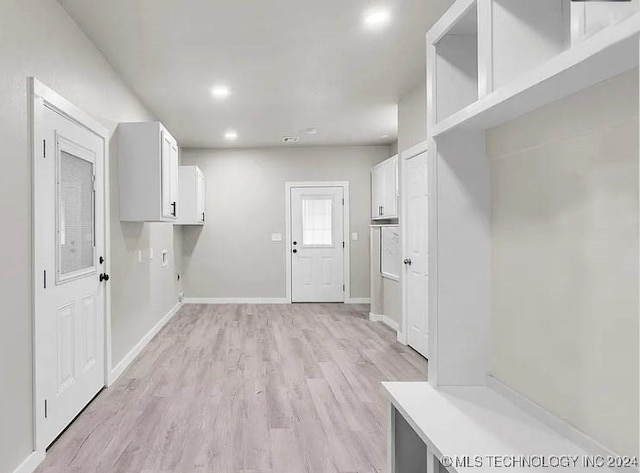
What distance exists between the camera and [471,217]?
1.65 m

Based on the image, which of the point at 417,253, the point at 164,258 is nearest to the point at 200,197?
the point at 164,258

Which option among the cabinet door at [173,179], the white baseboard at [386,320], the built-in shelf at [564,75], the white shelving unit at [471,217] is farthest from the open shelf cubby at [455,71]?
the white baseboard at [386,320]

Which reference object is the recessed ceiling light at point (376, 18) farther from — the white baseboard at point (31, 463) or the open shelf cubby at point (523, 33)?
the white baseboard at point (31, 463)

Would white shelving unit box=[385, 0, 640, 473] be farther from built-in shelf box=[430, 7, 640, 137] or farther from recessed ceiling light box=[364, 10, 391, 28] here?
recessed ceiling light box=[364, 10, 391, 28]

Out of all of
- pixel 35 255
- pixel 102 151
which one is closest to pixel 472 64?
pixel 35 255

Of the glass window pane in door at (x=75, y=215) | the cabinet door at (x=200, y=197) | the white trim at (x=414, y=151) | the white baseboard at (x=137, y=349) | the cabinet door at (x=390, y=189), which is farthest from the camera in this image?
the cabinet door at (x=200, y=197)

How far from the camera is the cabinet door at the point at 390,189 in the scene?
234 inches

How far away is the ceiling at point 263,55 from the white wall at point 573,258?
1.92 m

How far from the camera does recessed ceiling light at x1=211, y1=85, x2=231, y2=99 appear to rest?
4.39 metres

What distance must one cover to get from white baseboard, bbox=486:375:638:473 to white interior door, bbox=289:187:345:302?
6.04 meters

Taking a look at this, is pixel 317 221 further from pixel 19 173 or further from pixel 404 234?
pixel 19 173

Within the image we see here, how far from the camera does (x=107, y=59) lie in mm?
3691

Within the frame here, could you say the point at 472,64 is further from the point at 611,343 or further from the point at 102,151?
the point at 102,151

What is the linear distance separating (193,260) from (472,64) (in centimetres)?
657
